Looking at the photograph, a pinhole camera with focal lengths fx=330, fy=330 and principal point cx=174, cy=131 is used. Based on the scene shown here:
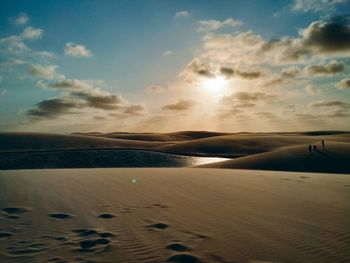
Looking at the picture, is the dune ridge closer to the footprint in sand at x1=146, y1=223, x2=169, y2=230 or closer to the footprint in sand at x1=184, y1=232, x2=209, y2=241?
the footprint in sand at x1=146, y1=223, x2=169, y2=230

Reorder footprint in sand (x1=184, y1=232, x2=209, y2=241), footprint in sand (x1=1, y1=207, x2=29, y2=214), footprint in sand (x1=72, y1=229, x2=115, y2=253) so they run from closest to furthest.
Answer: footprint in sand (x1=72, y1=229, x2=115, y2=253) → footprint in sand (x1=184, y1=232, x2=209, y2=241) → footprint in sand (x1=1, y1=207, x2=29, y2=214)

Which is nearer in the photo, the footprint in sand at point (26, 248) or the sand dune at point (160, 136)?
the footprint in sand at point (26, 248)

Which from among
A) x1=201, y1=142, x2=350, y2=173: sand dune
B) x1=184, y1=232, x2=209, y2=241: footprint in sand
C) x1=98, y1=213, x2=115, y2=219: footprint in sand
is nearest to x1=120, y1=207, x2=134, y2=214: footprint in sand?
x1=98, y1=213, x2=115, y2=219: footprint in sand

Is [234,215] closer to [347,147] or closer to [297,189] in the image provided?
[297,189]

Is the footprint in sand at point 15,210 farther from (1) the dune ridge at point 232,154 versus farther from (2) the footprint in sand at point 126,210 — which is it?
(1) the dune ridge at point 232,154

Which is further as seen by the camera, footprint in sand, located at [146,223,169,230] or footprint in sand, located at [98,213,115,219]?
footprint in sand, located at [98,213,115,219]

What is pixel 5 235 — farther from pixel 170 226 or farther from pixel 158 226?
pixel 170 226

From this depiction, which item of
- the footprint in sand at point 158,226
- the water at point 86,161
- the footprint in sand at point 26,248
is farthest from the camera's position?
the water at point 86,161

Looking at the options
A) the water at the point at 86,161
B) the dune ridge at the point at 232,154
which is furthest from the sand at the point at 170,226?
the water at the point at 86,161
